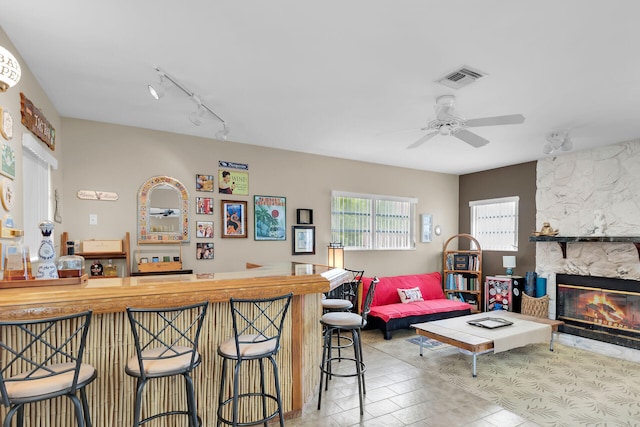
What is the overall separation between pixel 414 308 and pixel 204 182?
3536 mm

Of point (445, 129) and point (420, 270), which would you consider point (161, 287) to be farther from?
point (420, 270)

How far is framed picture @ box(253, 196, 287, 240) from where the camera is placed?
5.04 meters

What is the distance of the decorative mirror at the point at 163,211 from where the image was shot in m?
4.30

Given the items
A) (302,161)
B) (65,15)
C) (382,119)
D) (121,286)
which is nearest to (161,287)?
(121,286)

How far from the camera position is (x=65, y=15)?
2121 millimetres

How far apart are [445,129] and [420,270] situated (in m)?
3.79

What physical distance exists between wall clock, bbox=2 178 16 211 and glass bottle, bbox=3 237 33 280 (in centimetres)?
43

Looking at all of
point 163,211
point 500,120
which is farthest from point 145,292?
point 500,120

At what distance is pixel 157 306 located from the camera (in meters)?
2.10

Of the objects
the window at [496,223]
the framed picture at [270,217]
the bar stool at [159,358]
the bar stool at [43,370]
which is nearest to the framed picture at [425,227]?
the window at [496,223]

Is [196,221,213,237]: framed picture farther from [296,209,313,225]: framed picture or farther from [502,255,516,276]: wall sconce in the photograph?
[502,255,516,276]: wall sconce

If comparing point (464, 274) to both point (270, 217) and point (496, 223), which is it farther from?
point (270, 217)

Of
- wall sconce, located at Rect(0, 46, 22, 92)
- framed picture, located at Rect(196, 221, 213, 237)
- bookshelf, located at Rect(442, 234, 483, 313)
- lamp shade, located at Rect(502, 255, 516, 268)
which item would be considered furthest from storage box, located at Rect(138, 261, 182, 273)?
lamp shade, located at Rect(502, 255, 516, 268)

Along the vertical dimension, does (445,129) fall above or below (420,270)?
above
